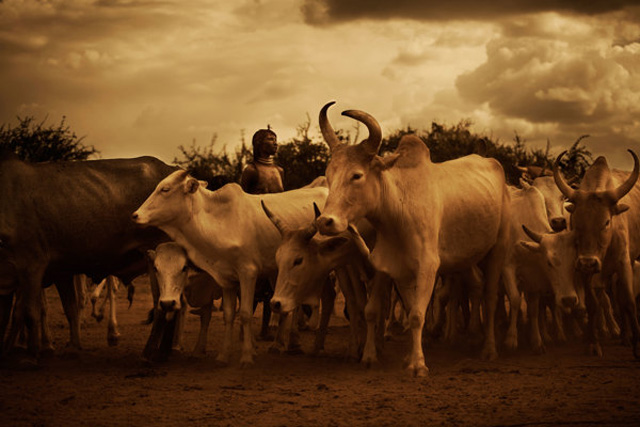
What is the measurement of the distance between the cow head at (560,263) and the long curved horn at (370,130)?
278 cm

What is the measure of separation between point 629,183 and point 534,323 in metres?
2.03

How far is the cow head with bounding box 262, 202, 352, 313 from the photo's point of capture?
8.83 metres

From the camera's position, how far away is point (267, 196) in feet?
33.2

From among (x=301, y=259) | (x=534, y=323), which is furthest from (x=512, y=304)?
(x=301, y=259)

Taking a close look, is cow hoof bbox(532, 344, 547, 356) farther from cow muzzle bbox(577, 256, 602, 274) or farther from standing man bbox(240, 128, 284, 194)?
Answer: standing man bbox(240, 128, 284, 194)

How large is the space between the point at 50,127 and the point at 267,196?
1457 cm

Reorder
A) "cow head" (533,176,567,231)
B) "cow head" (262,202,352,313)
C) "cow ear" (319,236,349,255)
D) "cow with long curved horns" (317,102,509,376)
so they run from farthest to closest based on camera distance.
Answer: "cow head" (533,176,567,231) < "cow ear" (319,236,349,255) < "cow head" (262,202,352,313) < "cow with long curved horns" (317,102,509,376)

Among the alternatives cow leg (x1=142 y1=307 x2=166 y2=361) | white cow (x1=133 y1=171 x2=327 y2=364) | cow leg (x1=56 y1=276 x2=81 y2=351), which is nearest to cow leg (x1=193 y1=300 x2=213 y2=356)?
cow leg (x1=142 y1=307 x2=166 y2=361)

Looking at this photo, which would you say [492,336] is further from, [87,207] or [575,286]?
[87,207]

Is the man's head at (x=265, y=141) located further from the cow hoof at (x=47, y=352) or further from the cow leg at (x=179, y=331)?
the cow hoof at (x=47, y=352)

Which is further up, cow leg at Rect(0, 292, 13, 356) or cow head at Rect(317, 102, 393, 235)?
cow head at Rect(317, 102, 393, 235)

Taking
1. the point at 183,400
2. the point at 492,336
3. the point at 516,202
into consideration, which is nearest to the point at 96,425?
the point at 183,400

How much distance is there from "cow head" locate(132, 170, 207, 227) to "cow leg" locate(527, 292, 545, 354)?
14.2 feet

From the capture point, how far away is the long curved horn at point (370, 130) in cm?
812
